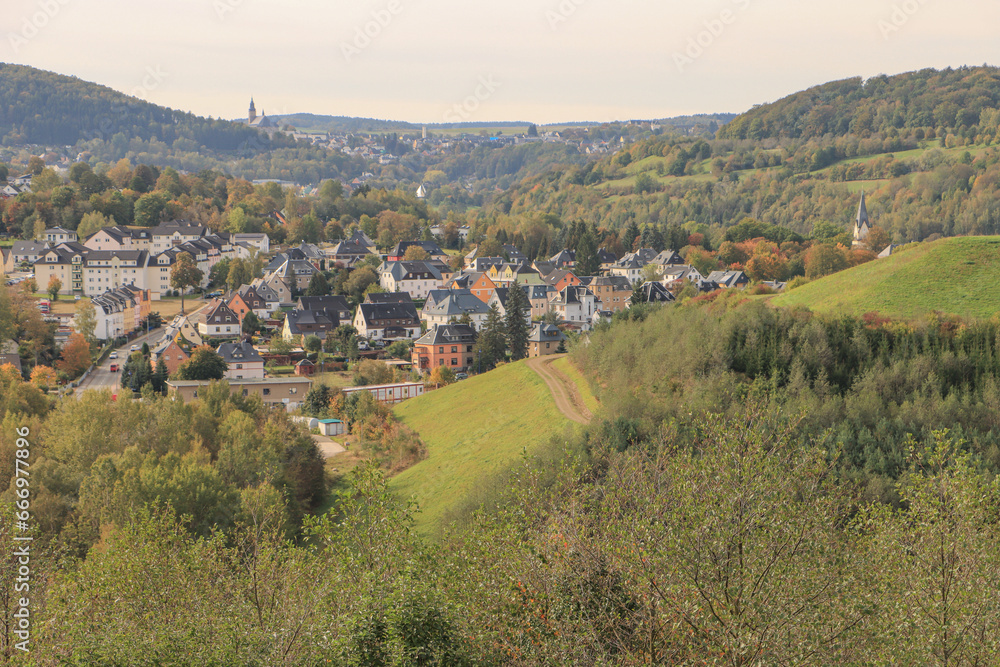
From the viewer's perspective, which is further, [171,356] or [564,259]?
[564,259]

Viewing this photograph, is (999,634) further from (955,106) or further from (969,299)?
(955,106)

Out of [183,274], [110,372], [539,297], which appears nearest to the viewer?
[110,372]

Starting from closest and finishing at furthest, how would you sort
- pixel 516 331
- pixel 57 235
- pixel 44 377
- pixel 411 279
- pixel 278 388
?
pixel 44 377
pixel 278 388
pixel 516 331
pixel 411 279
pixel 57 235

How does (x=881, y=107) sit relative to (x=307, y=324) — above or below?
above

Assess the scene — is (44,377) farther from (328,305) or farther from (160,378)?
(328,305)

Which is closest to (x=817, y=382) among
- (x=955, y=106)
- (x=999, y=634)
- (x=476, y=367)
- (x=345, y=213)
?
(x=999, y=634)

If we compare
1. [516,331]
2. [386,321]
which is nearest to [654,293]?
[516,331]
